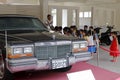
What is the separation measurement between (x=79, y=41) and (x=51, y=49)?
0.69m

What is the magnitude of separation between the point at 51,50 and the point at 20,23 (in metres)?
1.32

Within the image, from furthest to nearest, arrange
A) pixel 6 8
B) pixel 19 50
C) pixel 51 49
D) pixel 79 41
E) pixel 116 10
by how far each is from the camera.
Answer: pixel 116 10
pixel 6 8
pixel 79 41
pixel 51 49
pixel 19 50

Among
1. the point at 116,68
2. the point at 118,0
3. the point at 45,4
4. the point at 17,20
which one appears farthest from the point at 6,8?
the point at 118,0

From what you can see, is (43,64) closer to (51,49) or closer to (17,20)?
(51,49)

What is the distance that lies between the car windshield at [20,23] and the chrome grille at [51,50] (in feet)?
3.69

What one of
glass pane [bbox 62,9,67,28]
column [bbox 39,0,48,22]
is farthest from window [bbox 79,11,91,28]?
column [bbox 39,0,48,22]

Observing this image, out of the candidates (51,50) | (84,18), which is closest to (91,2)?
(84,18)

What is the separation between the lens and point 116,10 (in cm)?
1493

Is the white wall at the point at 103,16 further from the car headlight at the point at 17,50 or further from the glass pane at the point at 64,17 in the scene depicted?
the car headlight at the point at 17,50

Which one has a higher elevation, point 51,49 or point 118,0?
point 118,0

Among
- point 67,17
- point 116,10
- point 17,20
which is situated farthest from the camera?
point 116,10

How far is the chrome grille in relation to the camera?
375 cm

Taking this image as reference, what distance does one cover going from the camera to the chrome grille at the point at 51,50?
375 cm

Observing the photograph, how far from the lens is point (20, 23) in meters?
4.80
